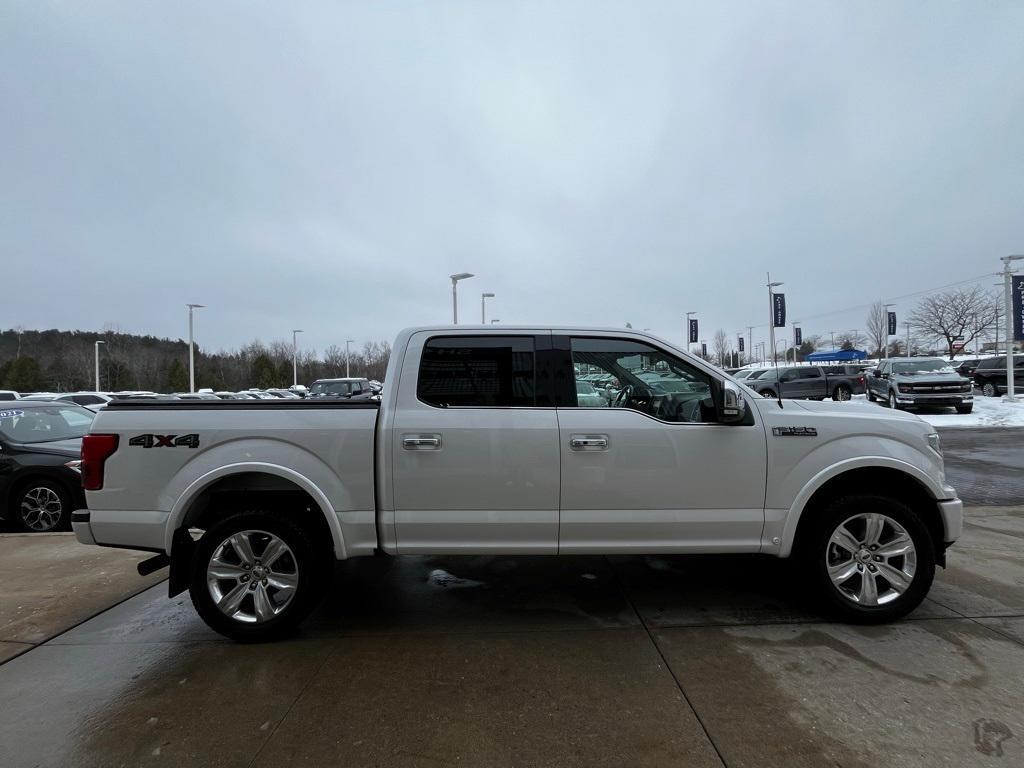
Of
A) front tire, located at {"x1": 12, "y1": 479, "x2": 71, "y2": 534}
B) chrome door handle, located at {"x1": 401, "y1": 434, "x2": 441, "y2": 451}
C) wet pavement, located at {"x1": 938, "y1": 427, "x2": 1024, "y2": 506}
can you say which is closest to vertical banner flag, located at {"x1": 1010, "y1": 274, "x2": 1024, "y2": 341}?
wet pavement, located at {"x1": 938, "y1": 427, "x2": 1024, "y2": 506}

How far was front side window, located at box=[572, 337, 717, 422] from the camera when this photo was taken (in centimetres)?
362

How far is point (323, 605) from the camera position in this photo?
4.05 m

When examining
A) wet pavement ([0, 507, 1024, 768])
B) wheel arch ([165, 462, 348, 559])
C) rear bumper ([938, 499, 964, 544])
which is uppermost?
wheel arch ([165, 462, 348, 559])

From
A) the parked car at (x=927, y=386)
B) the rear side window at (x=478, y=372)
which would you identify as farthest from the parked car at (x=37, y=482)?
the parked car at (x=927, y=386)

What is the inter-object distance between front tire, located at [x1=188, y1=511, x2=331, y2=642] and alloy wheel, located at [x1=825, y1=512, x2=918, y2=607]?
3388mm

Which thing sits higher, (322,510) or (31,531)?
(322,510)

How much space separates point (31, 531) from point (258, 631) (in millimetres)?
5058

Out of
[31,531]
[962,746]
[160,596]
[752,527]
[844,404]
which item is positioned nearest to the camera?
[962,746]

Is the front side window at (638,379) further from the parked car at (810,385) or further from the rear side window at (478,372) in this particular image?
the parked car at (810,385)

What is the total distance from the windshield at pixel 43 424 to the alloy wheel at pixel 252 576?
4387 mm

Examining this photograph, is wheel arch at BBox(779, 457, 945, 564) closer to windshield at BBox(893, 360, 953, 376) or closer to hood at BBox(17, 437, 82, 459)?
hood at BBox(17, 437, 82, 459)

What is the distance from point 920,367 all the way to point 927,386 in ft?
6.64

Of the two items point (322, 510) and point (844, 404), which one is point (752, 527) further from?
point (322, 510)

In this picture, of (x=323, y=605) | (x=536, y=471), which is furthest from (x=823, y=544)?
(x=323, y=605)
